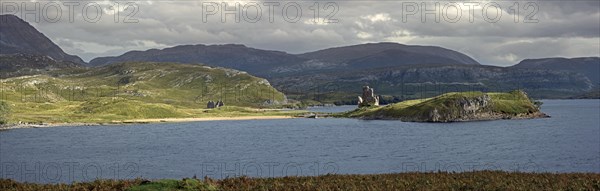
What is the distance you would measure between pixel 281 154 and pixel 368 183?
303ft

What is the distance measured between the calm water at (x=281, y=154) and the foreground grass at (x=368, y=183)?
51.7 meters

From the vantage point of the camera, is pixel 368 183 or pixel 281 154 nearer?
pixel 368 183

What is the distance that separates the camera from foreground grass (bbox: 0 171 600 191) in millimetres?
41750

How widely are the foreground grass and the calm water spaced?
5174 centimetres

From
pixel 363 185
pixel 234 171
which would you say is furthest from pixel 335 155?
pixel 363 185

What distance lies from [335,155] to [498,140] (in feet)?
214

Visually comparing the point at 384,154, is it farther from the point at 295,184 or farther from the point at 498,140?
the point at 295,184

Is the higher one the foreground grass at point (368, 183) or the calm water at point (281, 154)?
the foreground grass at point (368, 183)

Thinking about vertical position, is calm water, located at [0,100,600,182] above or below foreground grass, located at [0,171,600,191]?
below

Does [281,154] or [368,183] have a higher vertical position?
[368,183]

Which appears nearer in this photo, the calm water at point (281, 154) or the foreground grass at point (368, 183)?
the foreground grass at point (368, 183)

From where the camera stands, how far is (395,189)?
4175cm

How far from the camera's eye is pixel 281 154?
13738 centimetres

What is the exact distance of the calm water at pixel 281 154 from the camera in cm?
10794
